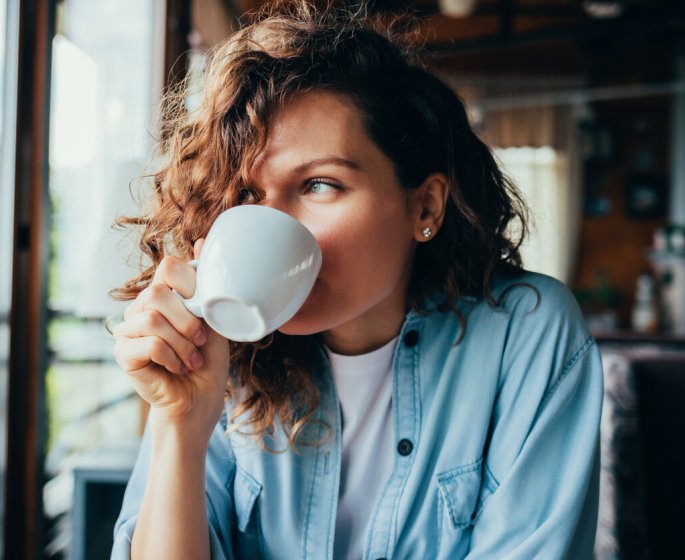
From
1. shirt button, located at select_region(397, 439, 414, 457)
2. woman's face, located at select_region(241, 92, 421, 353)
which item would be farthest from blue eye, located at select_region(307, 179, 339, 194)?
shirt button, located at select_region(397, 439, 414, 457)

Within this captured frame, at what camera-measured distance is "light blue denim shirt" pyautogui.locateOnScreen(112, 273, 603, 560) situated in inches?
36.4

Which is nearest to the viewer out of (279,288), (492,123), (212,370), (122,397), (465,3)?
(279,288)

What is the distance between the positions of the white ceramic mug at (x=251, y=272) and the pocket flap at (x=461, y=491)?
17.6 inches

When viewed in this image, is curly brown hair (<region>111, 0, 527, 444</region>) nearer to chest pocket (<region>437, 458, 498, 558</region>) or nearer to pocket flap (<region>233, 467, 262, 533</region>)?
pocket flap (<region>233, 467, 262, 533</region>)

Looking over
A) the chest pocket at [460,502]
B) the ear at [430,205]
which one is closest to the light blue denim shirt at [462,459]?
the chest pocket at [460,502]

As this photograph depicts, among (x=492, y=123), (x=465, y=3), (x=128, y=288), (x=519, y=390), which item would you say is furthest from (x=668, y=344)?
(x=128, y=288)

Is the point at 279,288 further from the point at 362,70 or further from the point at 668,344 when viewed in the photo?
the point at 668,344

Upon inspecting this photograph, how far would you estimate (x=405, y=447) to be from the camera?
41.5 inches

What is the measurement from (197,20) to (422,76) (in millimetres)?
2862

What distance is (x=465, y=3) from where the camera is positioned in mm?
4473

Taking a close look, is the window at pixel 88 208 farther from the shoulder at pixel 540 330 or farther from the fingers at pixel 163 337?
the shoulder at pixel 540 330

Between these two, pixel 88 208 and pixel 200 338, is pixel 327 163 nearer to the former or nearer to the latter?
pixel 200 338

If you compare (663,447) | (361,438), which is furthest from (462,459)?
(663,447)

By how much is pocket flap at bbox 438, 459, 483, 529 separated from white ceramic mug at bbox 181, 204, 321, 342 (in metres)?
0.45
